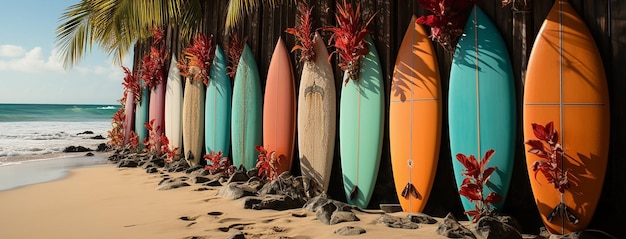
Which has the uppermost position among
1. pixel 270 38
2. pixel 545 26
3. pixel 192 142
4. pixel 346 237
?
pixel 270 38

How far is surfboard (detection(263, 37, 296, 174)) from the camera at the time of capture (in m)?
3.72

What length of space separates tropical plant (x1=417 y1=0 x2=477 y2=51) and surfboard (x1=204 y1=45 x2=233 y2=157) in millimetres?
2559

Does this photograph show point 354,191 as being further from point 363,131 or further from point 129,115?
point 129,115

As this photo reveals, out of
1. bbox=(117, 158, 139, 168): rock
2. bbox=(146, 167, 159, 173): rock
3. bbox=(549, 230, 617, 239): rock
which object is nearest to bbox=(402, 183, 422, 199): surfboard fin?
bbox=(549, 230, 617, 239): rock

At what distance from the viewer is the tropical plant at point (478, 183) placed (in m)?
2.35

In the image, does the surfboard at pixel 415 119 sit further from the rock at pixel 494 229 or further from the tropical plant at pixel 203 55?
the tropical plant at pixel 203 55

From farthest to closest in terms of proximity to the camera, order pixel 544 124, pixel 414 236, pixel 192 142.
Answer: pixel 192 142
pixel 544 124
pixel 414 236

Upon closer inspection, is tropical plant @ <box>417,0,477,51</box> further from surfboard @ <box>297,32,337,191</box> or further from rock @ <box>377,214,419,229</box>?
rock @ <box>377,214,419,229</box>

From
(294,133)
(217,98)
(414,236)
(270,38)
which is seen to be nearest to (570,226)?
(414,236)

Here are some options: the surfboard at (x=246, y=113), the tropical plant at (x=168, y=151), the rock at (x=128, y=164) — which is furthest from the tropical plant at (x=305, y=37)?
the rock at (x=128, y=164)

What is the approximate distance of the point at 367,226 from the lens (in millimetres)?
2381

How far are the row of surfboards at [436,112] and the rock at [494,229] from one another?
305 millimetres

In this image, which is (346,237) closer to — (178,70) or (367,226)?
(367,226)

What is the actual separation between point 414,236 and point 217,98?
10.1 feet
